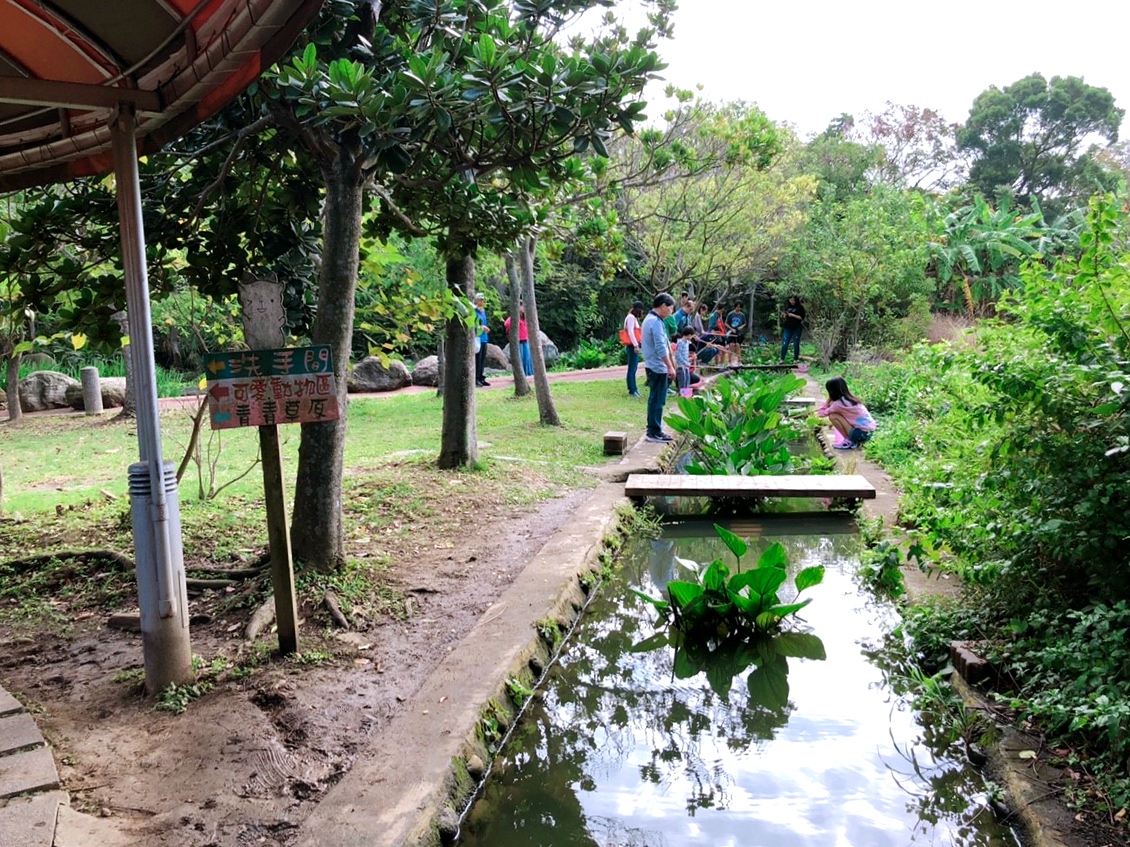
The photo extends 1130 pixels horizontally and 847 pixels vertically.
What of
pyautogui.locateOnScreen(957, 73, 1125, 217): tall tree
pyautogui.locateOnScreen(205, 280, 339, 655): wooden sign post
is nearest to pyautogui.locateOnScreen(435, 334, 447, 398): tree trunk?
pyautogui.locateOnScreen(205, 280, 339, 655): wooden sign post

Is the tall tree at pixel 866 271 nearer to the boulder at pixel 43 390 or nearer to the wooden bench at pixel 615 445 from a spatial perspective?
the wooden bench at pixel 615 445

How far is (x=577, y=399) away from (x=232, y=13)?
485 inches

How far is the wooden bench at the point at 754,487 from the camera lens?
7.42 meters

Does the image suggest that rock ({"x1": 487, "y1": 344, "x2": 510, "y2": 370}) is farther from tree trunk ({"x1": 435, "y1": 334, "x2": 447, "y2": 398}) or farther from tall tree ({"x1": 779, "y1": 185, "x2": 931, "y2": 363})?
tall tree ({"x1": 779, "y1": 185, "x2": 931, "y2": 363})

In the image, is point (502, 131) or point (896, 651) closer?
point (502, 131)

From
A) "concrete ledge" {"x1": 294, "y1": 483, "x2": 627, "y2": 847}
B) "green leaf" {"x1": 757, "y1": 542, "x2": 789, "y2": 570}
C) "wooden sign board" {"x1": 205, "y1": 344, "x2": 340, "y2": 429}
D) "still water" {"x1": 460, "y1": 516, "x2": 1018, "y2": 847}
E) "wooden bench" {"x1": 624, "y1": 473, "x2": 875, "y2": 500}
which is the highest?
"wooden sign board" {"x1": 205, "y1": 344, "x2": 340, "y2": 429}

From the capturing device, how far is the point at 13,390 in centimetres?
1323

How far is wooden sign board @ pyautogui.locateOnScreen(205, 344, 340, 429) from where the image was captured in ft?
12.7

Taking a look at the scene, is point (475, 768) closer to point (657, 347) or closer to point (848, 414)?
point (657, 347)

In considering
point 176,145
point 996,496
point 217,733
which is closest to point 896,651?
point 996,496

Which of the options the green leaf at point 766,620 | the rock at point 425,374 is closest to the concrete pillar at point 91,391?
the rock at point 425,374

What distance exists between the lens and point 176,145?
5.28 metres

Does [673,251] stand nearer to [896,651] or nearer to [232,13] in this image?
[896,651]

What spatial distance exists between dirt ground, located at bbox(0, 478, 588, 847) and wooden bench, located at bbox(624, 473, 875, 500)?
8.80ft
